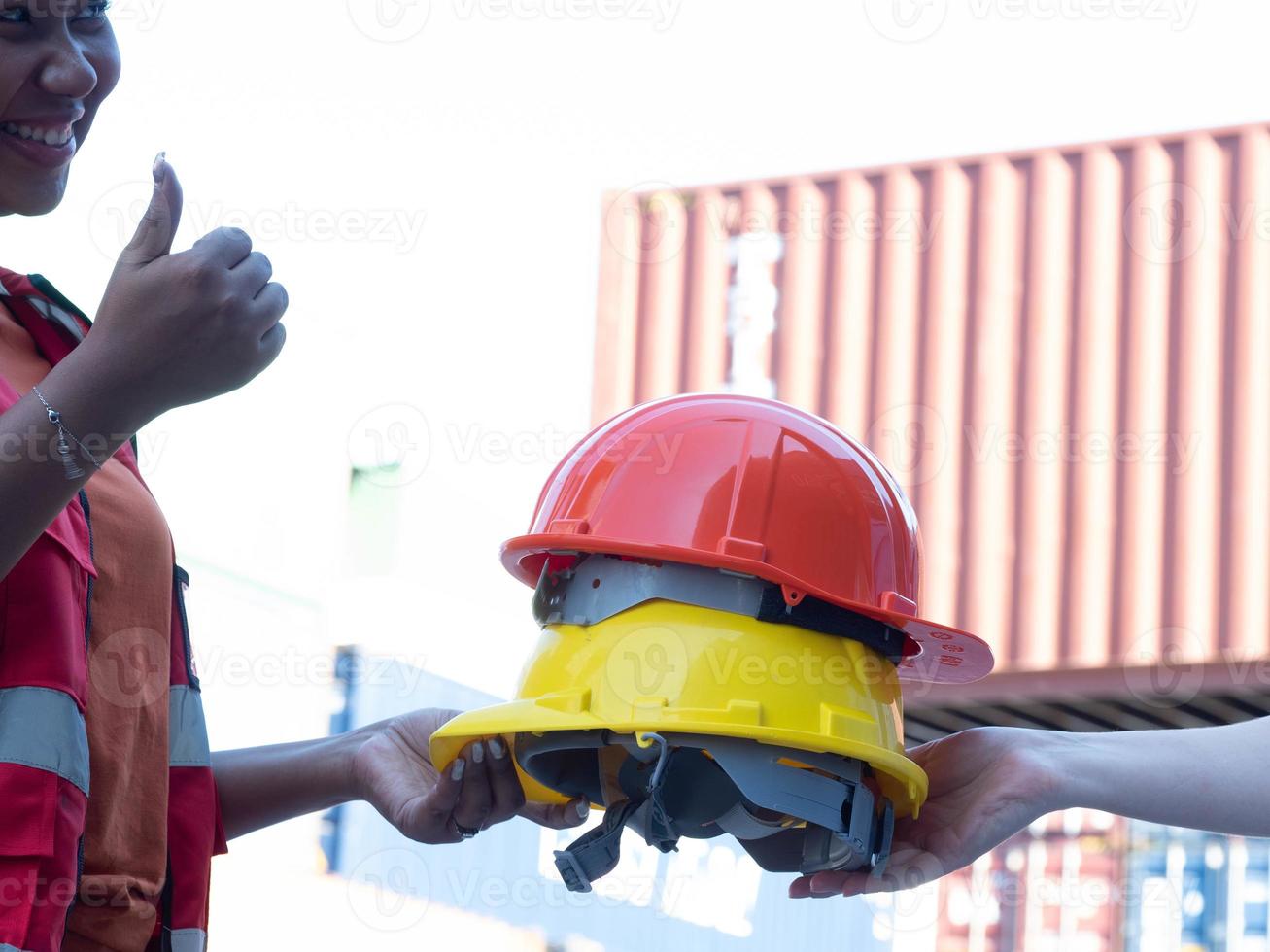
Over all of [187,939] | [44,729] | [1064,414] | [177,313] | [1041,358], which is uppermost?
[1041,358]

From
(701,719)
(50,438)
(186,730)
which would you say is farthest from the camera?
(186,730)

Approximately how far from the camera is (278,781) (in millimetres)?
1929

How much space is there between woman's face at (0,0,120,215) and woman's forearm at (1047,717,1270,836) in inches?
53.3

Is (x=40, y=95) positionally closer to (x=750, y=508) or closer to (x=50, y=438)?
(x=50, y=438)

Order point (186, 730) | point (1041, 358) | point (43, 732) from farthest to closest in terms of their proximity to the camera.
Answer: point (1041, 358) < point (186, 730) < point (43, 732)

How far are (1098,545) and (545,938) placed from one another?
505cm

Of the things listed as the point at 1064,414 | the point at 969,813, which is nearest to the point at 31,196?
the point at 969,813

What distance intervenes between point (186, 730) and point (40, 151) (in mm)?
695

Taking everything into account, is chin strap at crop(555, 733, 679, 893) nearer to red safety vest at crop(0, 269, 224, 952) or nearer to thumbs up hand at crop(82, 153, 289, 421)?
red safety vest at crop(0, 269, 224, 952)

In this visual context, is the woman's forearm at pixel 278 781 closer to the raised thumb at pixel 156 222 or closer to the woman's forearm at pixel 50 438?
the woman's forearm at pixel 50 438

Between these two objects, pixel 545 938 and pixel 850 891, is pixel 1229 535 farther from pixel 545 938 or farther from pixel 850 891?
pixel 850 891

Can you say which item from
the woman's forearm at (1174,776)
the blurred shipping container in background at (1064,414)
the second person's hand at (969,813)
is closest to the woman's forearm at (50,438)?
the second person's hand at (969,813)

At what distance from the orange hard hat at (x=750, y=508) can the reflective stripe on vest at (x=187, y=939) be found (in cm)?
57

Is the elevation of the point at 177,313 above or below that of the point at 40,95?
below
